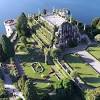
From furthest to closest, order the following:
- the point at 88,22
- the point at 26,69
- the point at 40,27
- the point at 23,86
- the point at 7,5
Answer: the point at 7,5 < the point at 88,22 < the point at 40,27 < the point at 26,69 < the point at 23,86

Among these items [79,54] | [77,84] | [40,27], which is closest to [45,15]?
[40,27]

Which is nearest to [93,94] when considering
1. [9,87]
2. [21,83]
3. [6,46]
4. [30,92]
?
[30,92]

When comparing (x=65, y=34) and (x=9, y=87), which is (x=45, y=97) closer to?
(x=9, y=87)

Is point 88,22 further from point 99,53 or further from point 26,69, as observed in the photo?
point 26,69

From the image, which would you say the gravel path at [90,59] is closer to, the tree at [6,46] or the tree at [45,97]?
the tree at [45,97]

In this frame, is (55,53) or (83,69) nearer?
(83,69)

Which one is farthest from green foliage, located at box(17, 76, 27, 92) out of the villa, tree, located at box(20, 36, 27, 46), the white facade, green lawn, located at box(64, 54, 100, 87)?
the white facade

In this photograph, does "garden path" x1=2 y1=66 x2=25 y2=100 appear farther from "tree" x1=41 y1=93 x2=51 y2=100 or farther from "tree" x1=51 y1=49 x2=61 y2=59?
"tree" x1=51 y1=49 x2=61 y2=59
